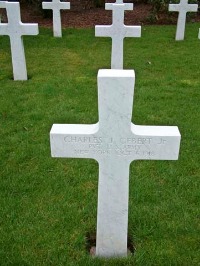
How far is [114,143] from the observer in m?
2.05

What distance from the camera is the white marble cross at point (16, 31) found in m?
5.36

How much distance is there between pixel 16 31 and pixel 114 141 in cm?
398

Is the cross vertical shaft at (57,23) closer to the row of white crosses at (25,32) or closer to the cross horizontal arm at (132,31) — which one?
the row of white crosses at (25,32)

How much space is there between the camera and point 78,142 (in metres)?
2.07

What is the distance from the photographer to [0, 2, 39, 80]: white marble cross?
5355 mm

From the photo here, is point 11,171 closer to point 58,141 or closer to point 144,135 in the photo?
point 58,141

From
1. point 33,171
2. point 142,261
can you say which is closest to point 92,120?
point 33,171

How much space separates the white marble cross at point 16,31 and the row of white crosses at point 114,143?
368 cm

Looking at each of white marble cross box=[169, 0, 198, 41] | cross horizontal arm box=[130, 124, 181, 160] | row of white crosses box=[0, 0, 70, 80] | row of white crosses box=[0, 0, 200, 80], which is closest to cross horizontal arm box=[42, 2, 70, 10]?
white marble cross box=[169, 0, 198, 41]

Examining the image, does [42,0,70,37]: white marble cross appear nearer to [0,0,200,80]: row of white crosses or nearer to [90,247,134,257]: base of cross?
[0,0,200,80]: row of white crosses

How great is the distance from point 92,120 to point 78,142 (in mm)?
2293

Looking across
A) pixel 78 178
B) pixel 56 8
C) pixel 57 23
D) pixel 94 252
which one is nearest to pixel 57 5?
pixel 56 8

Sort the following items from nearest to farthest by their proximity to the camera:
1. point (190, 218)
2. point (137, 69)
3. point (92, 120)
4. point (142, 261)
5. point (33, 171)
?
1. point (142, 261)
2. point (190, 218)
3. point (33, 171)
4. point (92, 120)
5. point (137, 69)

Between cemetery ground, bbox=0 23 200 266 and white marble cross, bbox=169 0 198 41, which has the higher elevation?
white marble cross, bbox=169 0 198 41
